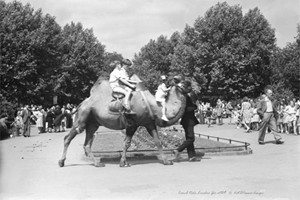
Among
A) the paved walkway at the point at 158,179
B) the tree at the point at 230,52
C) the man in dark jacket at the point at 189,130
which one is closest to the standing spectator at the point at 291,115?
the paved walkway at the point at 158,179

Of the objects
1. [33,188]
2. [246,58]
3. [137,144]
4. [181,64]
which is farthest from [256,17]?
[33,188]

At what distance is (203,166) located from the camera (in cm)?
1124

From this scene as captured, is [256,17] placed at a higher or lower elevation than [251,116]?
higher

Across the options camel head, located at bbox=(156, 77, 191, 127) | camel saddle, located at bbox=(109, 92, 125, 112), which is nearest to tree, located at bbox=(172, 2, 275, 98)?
camel head, located at bbox=(156, 77, 191, 127)

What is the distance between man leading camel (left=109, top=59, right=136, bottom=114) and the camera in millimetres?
11867

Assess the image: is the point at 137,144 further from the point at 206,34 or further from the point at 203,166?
the point at 206,34

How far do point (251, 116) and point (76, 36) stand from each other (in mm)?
42860

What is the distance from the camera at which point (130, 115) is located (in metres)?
11.8

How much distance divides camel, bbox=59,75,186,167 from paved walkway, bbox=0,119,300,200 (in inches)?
33.5

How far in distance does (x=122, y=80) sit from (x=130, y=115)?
1.12m

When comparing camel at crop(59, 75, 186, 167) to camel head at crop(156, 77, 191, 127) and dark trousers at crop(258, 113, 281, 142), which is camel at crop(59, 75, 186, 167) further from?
dark trousers at crop(258, 113, 281, 142)

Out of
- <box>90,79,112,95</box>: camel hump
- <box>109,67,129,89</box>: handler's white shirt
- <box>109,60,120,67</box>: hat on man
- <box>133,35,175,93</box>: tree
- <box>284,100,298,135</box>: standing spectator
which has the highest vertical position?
<box>133,35,175,93</box>: tree

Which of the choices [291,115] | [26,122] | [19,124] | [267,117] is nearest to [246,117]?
[291,115]

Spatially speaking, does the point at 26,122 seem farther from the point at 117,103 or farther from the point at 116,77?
the point at 117,103
